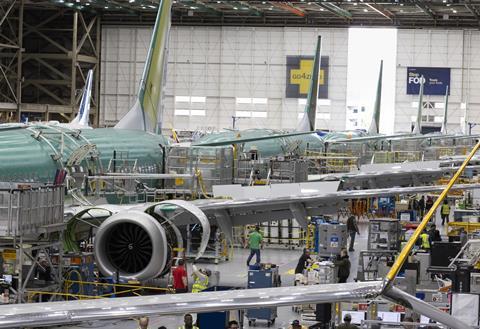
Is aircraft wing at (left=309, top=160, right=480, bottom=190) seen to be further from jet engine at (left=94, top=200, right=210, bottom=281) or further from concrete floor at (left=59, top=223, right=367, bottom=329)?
jet engine at (left=94, top=200, right=210, bottom=281)

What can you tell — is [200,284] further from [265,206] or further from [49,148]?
[49,148]

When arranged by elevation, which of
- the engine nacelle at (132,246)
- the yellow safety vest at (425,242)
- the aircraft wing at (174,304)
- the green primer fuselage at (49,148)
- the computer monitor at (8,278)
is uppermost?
the green primer fuselage at (49,148)

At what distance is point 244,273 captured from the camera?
85.6ft

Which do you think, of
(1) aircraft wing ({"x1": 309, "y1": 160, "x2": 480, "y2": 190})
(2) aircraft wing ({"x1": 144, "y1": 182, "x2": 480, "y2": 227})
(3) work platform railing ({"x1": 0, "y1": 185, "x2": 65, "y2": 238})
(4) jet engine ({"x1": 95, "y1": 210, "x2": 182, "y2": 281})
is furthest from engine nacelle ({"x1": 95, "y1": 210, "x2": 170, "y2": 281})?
(1) aircraft wing ({"x1": 309, "y1": 160, "x2": 480, "y2": 190})

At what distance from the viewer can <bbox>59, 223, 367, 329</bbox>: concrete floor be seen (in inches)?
742

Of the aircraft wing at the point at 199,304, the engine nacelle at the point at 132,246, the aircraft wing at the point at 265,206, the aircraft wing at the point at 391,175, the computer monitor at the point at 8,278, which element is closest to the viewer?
Result: the aircraft wing at the point at 199,304

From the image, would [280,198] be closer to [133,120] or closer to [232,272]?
[232,272]

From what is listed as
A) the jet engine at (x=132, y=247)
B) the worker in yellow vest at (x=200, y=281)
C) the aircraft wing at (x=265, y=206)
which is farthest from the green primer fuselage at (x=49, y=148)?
the worker in yellow vest at (x=200, y=281)

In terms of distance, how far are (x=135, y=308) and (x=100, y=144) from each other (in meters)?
19.8

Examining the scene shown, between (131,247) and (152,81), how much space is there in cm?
1274

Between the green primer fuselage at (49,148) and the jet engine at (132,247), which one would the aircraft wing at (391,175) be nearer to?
the green primer fuselage at (49,148)

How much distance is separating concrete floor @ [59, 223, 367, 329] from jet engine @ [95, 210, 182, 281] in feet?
3.18

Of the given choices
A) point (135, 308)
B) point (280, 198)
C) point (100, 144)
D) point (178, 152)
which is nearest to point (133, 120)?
point (178, 152)

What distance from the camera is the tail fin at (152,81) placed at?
101 ft
